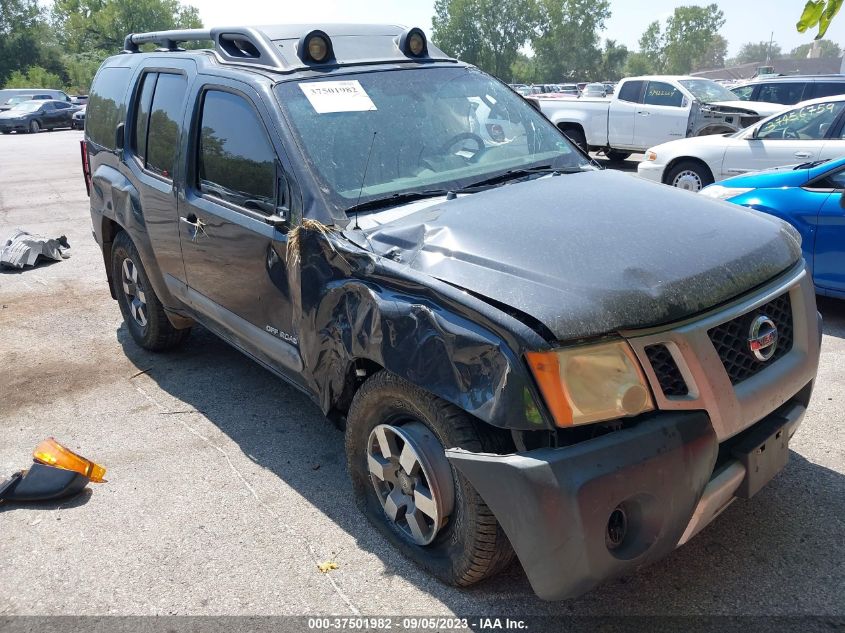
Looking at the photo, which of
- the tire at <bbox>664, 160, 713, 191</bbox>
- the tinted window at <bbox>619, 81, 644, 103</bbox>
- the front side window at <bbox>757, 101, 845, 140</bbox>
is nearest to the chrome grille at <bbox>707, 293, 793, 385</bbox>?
the front side window at <bbox>757, 101, 845, 140</bbox>

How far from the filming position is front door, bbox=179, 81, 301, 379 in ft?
11.5

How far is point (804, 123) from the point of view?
8.88 metres

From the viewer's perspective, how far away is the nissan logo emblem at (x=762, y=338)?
8.71ft

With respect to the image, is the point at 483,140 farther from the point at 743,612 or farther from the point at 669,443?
the point at 743,612

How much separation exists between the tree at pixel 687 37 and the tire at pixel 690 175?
126190 mm

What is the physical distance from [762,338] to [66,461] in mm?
3148

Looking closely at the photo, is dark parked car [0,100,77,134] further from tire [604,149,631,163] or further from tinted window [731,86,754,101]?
tinted window [731,86,754,101]

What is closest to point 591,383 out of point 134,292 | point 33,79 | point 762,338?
point 762,338

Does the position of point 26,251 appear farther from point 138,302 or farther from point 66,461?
point 66,461

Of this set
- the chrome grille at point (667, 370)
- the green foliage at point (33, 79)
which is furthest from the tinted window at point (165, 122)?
the green foliage at point (33, 79)

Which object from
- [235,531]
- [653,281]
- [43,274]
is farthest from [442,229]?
[43,274]

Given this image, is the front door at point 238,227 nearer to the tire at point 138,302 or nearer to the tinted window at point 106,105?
the tire at point 138,302

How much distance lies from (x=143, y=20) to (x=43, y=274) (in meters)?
84.7

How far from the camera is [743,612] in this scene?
2709mm
